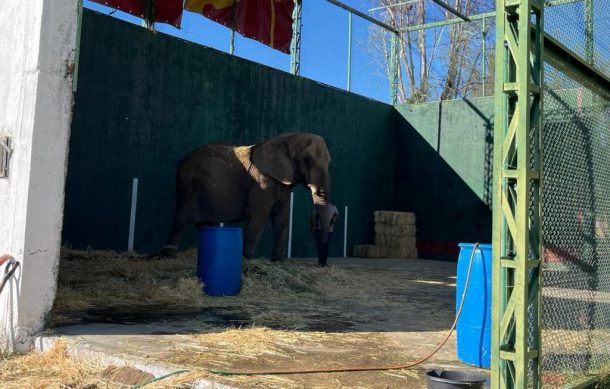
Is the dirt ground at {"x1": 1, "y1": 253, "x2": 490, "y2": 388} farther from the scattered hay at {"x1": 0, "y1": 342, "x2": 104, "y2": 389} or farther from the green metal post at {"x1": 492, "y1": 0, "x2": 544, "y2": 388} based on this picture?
the green metal post at {"x1": 492, "y1": 0, "x2": 544, "y2": 388}

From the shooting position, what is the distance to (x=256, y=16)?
15102 millimetres

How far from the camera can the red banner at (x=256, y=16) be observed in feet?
46.2

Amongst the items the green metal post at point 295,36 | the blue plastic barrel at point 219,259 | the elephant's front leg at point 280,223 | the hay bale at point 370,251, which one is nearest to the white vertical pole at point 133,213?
the elephant's front leg at point 280,223

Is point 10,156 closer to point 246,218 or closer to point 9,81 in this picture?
point 9,81

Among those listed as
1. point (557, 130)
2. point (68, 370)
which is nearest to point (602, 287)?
point (557, 130)

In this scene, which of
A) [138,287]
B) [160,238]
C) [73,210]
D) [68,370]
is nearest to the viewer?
[68,370]

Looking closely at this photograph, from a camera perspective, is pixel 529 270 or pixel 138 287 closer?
pixel 529 270

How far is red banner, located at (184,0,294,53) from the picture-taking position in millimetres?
14094

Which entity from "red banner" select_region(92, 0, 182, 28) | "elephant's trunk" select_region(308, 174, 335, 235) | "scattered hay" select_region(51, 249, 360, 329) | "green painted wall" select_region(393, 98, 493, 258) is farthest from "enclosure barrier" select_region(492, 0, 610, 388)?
"green painted wall" select_region(393, 98, 493, 258)

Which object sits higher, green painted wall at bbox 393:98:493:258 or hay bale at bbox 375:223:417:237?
green painted wall at bbox 393:98:493:258

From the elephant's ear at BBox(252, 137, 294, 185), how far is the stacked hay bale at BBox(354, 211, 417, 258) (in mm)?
7607

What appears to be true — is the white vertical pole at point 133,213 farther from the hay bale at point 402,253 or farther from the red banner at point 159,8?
the hay bale at point 402,253

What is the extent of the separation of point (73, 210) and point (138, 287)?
12.9 ft

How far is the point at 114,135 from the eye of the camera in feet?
38.6
